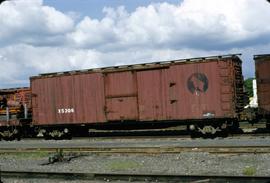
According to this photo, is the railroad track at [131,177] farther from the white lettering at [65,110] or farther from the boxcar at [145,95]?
the white lettering at [65,110]

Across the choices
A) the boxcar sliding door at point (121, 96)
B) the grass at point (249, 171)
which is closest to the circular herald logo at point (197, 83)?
the boxcar sliding door at point (121, 96)

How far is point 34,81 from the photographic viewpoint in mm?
26109

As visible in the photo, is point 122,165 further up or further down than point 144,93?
further down

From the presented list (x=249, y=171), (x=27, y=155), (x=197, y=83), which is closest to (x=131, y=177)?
(x=249, y=171)

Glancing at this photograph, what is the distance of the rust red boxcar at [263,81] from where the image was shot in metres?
21.5

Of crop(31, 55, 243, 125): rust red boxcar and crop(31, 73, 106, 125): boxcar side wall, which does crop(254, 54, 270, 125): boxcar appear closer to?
crop(31, 55, 243, 125): rust red boxcar

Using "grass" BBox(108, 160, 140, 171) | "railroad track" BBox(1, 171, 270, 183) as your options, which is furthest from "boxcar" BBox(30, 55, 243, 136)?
"railroad track" BBox(1, 171, 270, 183)

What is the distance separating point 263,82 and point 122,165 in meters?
10.7

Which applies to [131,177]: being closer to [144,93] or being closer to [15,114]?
[144,93]

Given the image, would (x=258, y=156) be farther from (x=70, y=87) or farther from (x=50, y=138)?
(x=50, y=138)

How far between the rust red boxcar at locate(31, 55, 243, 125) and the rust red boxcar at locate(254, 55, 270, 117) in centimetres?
92

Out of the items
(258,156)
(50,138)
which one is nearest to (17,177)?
(258,156)

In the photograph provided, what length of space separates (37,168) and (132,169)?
9.91 ft

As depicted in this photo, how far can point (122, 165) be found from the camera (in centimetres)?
1323
